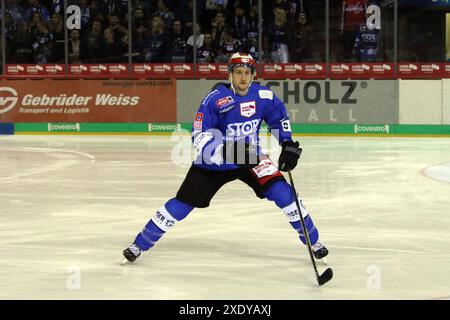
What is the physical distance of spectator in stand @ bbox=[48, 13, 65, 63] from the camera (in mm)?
20938

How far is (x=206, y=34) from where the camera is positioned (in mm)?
20359

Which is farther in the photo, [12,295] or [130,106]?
[130,106]

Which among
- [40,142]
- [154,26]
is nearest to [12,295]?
[40,142]

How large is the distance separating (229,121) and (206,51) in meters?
14.2

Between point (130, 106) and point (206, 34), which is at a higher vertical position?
point (206, 34)

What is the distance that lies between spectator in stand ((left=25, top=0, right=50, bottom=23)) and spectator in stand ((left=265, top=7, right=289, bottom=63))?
5.05 m

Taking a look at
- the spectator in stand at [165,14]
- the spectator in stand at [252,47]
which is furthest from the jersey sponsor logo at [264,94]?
the spectator in stand at [165,14]

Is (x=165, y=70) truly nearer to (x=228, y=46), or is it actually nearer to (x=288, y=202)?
(x=228, y=46)

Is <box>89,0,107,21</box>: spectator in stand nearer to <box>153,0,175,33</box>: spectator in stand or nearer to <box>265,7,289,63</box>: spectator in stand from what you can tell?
<box>153,0,175,33</box>: spectator in stand

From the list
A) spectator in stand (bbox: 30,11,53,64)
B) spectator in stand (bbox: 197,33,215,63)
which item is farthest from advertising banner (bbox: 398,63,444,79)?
spectator in stand (bbox: 30,11,53,64)

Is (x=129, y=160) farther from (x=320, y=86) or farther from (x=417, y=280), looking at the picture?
(x=417, y=280)

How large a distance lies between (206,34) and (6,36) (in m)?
4.59

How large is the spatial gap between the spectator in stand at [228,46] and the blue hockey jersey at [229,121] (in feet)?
45.5

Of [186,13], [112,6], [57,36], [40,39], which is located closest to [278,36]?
[186,13]
